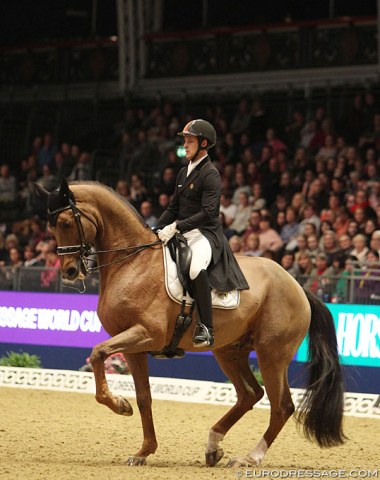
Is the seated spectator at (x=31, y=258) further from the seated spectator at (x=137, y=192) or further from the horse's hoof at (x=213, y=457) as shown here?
the horse's hoof at (x=213, y=457)

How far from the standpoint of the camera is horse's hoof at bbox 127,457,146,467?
8016 mm

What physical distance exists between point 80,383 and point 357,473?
20.5ft

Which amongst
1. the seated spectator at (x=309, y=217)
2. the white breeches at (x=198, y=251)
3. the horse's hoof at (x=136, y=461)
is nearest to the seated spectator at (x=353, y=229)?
the seated spectator at (x=309, y=217)

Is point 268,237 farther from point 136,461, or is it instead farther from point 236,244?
point 136,461

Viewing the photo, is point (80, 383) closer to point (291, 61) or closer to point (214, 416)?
point (214, 416)

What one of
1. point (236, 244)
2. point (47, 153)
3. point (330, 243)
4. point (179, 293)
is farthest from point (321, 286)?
point (47, 153)

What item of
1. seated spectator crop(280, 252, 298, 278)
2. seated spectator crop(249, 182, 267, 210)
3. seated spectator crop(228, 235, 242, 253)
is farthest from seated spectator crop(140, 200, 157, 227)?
seated spectator crop(280, 252, 298, 278)

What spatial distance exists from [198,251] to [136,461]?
1738 mm

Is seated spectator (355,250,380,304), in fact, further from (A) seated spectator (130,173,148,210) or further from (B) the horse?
(A) seated spectator (130,173,148,210)

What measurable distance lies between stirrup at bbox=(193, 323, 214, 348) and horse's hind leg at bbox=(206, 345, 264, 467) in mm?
650

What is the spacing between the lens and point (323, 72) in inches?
781

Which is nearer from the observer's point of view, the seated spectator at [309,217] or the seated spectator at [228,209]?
the seated spectator at [309,217]

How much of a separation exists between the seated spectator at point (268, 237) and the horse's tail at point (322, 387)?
6002 mm

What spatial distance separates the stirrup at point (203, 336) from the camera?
8.16m
